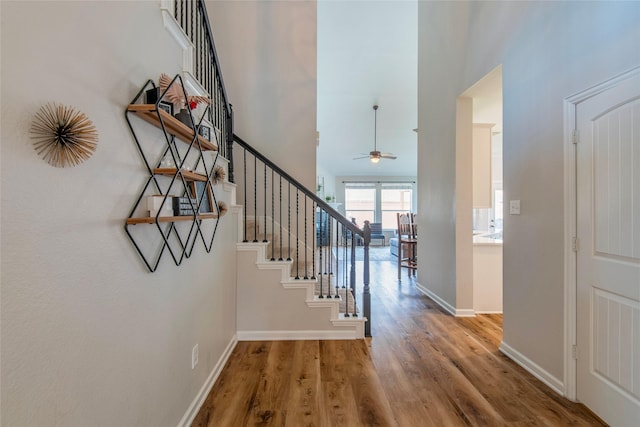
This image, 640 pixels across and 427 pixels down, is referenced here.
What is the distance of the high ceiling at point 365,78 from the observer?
4281mm

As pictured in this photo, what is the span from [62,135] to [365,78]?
588 cm

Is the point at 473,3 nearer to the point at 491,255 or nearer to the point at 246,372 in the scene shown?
the point at 491,255

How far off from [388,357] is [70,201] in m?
2.38

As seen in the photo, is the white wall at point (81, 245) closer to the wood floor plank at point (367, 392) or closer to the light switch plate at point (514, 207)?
the wood floor plank at point (367, 392)

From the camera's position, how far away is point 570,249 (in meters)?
1.84

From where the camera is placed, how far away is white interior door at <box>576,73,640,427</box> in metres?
1.49

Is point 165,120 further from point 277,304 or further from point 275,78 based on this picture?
point 275,78

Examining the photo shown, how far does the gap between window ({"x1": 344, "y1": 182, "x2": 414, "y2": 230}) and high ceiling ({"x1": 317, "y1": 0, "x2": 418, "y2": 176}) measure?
3.69ft

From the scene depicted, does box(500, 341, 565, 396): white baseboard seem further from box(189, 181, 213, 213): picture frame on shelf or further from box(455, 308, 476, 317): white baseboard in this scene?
box(189, 181, 213, 213): picture frame on shelf

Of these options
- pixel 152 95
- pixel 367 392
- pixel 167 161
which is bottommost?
pixel 367 392

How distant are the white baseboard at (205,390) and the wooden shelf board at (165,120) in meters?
1.57

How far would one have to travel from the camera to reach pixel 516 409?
1734mm

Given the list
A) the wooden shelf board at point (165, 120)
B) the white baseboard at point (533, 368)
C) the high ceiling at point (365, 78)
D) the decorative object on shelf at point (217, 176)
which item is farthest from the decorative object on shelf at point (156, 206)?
the high ceiling at point (365, 78)

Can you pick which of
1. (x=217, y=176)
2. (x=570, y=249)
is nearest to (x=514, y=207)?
(x=570, y=249)
